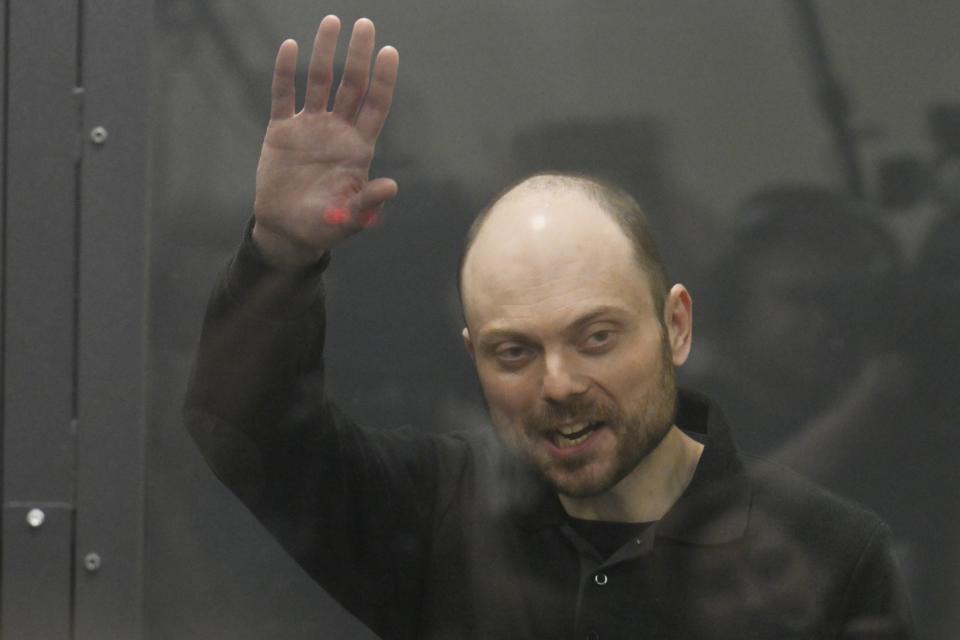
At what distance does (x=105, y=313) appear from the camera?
1.48m

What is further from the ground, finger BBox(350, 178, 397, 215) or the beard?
finger BBox(350, 178, 397, 215)

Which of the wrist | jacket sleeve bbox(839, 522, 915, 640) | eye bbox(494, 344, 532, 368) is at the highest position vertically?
the wrist

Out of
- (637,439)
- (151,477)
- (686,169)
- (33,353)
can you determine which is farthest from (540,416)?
(33,353)

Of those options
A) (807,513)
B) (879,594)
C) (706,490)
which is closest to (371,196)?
(706,490)

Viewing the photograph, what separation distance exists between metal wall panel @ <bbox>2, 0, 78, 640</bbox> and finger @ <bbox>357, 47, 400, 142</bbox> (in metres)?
0.41

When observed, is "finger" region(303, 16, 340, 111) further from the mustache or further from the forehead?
the mustache

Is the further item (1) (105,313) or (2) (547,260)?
(1) (105,313)

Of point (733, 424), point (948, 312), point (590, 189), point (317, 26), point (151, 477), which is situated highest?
point (317, 26)

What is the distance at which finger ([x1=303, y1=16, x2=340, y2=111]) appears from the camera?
133 cm

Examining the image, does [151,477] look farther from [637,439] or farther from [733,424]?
[733,424]

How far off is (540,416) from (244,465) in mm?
391

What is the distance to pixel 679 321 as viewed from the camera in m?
1.42

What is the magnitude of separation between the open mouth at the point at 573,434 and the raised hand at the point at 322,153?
36 cm

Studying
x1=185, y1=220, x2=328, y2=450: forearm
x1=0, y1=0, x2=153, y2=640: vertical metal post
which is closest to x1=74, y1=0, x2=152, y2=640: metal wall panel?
x1=0, y1=0, x2=153, y2=640: vertical metal post
